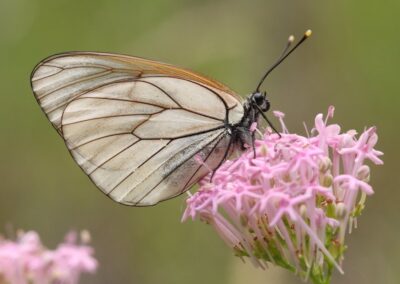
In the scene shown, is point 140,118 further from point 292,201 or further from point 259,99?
point 292,201

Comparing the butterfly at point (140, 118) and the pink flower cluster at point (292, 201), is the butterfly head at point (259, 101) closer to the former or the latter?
the butterfly at point (140, 118)

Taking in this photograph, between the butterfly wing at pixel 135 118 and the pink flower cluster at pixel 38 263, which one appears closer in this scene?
the pink flower cluster at pixel 38 263

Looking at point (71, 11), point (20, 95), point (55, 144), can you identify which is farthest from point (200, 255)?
point (71, 11)

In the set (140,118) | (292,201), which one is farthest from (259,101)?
(292,201)

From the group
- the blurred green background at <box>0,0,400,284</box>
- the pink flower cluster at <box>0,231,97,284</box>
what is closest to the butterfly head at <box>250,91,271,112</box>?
the pink flower cluster at <box>0,231,97,284</box>

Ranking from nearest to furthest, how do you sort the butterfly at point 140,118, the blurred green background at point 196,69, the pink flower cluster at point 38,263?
the pink flower cluster at point 38,263, the butterfly at point 140,118, the blurred green background at point 196,69

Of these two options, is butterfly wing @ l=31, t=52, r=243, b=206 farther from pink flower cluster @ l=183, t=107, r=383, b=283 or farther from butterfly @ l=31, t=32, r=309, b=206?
pink flower cluster @ l=183, t=107, r=383, b=283

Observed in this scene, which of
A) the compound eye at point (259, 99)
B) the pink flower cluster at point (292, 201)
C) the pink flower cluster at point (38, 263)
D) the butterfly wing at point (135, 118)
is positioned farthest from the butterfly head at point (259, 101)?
the pink flower cluster at point (38, 263)
